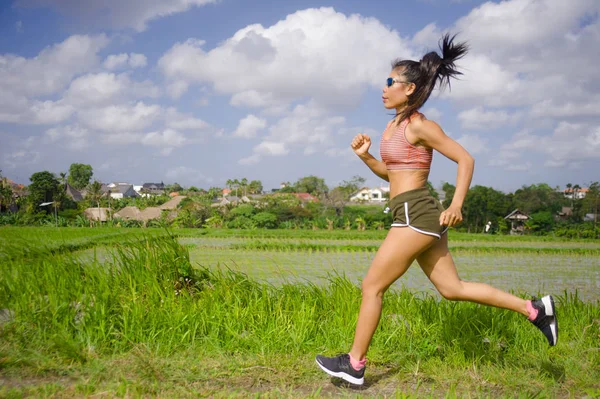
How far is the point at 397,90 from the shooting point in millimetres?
2441

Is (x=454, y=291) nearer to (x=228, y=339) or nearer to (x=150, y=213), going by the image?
(x=228, y=339)

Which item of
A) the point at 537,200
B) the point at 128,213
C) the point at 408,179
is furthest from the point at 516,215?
the point at 408,179

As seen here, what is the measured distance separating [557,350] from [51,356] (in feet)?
8.96

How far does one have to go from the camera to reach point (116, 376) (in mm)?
2244

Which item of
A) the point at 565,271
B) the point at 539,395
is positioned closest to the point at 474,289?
the point at 539,395

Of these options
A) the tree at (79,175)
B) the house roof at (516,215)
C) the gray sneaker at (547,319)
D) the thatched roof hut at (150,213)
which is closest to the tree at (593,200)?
the house roof at (516,215)

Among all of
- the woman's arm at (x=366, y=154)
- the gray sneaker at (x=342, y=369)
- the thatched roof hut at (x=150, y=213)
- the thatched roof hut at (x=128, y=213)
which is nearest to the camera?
the gray sneaker at (x=342, y=369)

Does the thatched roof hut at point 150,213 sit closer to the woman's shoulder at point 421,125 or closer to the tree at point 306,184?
the woman's shoulder at point 421,125

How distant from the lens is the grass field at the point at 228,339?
227 cm

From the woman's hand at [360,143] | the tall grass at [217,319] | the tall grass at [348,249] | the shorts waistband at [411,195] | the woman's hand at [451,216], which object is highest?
the woman's hand at [360,143]

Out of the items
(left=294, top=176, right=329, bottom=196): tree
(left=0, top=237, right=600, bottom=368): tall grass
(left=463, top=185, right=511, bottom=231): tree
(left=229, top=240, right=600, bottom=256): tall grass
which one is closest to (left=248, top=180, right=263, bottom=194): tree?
(left=294, top=176, right=329, bottom=196): tree

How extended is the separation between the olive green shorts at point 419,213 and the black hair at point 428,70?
0.39 meters

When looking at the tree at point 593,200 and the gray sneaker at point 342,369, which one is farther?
the tree at point 593,200

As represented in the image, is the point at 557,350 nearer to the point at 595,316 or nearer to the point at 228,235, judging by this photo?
the point at 595,316
